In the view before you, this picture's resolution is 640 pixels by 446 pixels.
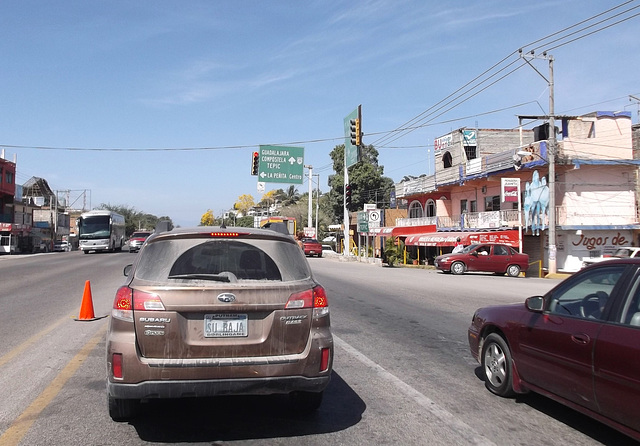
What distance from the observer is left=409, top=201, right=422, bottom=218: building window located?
4928 cm

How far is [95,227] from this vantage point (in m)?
43.7

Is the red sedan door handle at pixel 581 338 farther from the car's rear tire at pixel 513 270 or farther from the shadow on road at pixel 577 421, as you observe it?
the car's rear tire at pixel 513 270

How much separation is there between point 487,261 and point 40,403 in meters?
24.2

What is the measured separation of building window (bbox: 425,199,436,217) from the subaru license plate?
43182mm

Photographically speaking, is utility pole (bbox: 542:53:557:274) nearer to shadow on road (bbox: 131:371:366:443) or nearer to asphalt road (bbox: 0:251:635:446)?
asphalt road (bbox: 0:251:635:446)

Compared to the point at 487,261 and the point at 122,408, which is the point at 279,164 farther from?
the point at 122,408

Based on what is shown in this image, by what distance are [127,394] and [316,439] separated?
1.52 metres

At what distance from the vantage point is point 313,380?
434cm

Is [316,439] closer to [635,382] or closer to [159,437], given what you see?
→ [159,437]

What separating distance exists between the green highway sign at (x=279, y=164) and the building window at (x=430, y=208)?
13.5 meters

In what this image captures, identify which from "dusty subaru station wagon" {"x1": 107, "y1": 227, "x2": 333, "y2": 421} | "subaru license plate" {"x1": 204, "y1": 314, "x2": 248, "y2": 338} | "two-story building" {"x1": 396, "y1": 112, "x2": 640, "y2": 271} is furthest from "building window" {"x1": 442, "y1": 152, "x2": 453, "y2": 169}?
"subaru license plate" {"x1": 204, "y1": 314, "x2": 248, "y2": 338}

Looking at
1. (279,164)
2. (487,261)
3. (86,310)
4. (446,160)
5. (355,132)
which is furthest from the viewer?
(446,160)

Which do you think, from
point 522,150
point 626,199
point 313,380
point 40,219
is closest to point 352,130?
point 522,150

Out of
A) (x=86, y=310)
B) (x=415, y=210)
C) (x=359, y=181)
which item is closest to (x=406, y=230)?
(x=415, y=210)
